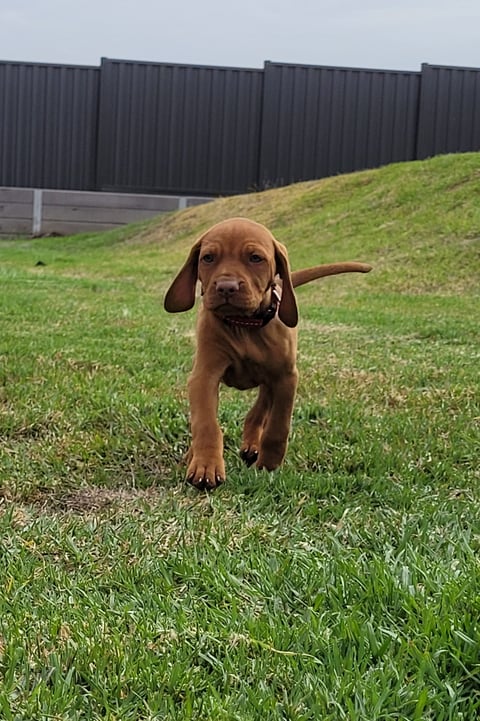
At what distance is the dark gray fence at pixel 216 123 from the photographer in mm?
20797

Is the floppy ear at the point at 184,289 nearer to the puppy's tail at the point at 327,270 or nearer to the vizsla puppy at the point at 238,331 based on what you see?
the vizsla puppy at the point at 238,331

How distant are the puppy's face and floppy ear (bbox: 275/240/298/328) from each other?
60 millimetres

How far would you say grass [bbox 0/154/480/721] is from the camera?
1.63 metres

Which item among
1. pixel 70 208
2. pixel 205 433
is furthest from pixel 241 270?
pixel 70 208

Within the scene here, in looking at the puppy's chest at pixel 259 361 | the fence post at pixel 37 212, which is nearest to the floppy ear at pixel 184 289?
the puppy's chest at pixel 259 361

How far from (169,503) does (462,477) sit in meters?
0.99

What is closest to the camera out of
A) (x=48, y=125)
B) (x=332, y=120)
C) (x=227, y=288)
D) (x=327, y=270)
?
(x=227, y=288)

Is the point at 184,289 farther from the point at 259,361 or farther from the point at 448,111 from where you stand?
the point at 448,111

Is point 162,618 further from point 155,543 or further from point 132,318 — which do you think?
point 132,318

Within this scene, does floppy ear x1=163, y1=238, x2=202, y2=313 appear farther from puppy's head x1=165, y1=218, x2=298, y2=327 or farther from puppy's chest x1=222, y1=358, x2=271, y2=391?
puppy's chest x1=222, y1=358, x2=271, y2=391

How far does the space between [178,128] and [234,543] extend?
20.0 m

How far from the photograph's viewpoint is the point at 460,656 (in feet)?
5.52

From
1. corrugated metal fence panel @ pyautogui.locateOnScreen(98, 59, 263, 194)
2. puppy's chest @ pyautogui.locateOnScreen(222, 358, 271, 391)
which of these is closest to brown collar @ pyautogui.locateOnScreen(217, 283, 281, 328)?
puppy's chest @ pyautogui.locateOnScreen(222, 358, 271, 391)

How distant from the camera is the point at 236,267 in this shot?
278 centimetres
